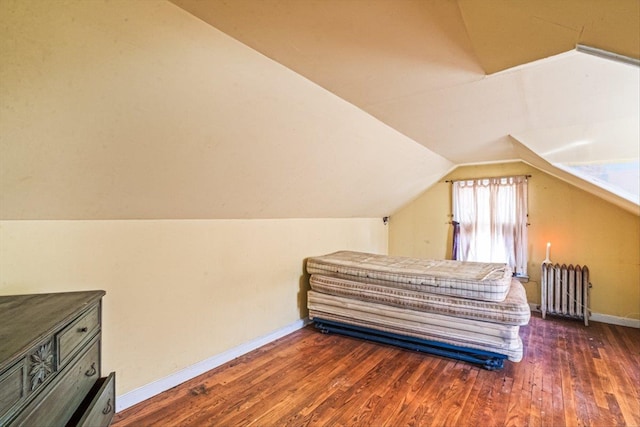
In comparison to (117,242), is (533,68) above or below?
above

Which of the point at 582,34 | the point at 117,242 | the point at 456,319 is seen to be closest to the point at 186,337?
the point at 117,242

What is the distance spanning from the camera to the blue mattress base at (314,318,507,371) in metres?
2.68

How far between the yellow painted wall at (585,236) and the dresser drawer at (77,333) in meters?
4.99

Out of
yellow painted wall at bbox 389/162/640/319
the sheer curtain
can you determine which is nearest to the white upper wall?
the sheer curtain

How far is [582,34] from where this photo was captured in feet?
3.19

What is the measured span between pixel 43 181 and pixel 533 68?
269 cm

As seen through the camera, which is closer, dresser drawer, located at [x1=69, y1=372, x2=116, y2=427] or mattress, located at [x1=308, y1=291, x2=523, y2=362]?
dresser drawer, located at [x1=69, y1=372, x2=116, y2=427]

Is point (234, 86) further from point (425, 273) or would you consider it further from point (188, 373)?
point (425, 273)

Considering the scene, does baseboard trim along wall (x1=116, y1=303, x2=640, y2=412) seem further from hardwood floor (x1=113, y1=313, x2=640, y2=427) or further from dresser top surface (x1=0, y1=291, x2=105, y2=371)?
dresser top surface (x1=0, y1=291, x2=105, y2=371)

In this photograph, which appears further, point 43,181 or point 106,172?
point 106,172

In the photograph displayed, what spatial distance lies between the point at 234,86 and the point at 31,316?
144 cm

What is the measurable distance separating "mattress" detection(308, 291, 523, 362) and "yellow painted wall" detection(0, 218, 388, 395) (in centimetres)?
49

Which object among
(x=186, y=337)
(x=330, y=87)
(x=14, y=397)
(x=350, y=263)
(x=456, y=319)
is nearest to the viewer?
(x=14, y=397)

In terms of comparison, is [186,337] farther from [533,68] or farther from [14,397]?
[533,68]
